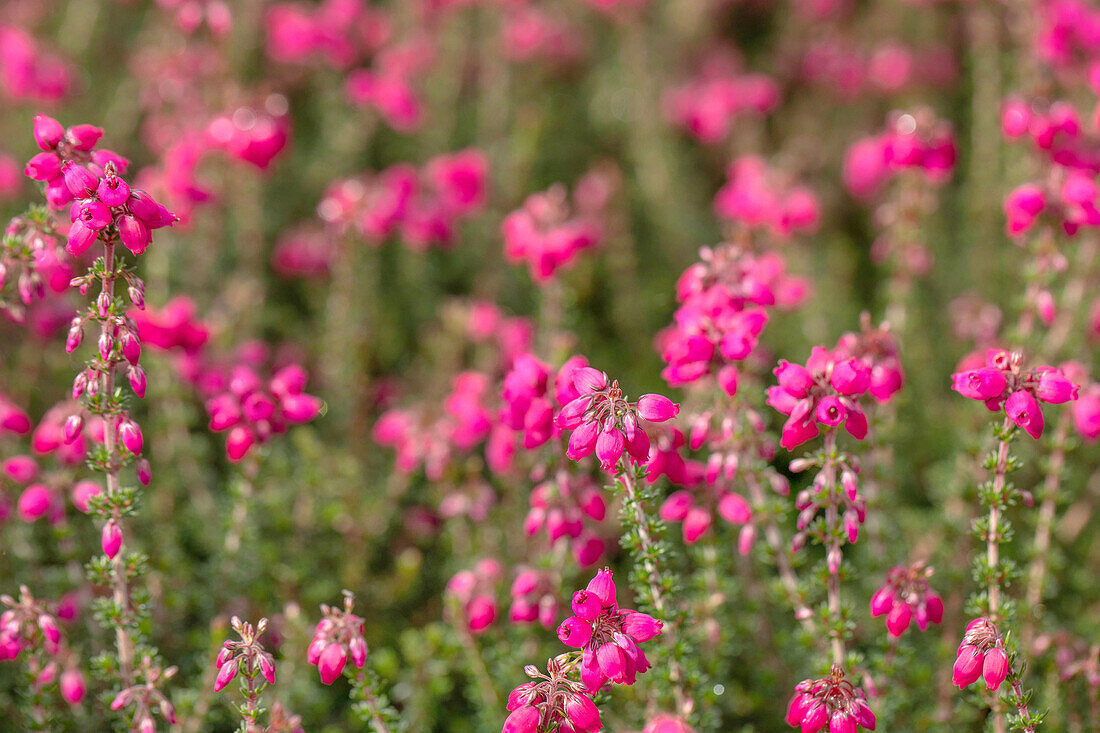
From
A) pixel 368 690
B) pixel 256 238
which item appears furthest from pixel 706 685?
pixel 256 238

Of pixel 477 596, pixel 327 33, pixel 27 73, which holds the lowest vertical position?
pixel 477 596

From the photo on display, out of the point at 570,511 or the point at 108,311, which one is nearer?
the point at 108,311

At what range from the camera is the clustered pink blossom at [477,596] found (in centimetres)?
290

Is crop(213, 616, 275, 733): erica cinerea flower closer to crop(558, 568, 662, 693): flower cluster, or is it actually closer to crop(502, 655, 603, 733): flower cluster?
crop(502, 655, 603, 733): flower cluster

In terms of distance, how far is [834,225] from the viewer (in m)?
6.16

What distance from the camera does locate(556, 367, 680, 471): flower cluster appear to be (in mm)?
2061

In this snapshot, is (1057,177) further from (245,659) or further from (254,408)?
(245,659)

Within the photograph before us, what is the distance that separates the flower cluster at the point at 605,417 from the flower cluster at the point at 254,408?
3.30 feet

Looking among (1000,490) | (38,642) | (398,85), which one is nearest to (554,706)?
(1000,490)

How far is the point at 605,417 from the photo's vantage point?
2.10 m

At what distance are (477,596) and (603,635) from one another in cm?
108

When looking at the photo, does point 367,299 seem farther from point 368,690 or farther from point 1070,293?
point 1070,293

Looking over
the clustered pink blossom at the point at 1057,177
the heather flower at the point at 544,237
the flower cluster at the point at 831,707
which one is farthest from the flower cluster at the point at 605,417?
the clustered pink blossom at the point at 1057,177

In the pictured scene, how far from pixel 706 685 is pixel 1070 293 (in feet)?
7.71
